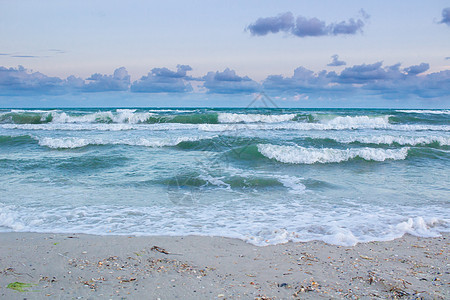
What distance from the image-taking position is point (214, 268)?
3.59 m

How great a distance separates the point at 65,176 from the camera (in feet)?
29.2

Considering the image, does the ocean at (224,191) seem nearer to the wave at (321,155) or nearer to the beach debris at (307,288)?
the wave at (321,155)

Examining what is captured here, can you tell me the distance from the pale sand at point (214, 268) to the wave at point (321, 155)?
647 centimetres

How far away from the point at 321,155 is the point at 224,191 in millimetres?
4998

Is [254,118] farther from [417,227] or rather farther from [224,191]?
Answer: [417,227]

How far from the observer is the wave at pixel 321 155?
11.1 m

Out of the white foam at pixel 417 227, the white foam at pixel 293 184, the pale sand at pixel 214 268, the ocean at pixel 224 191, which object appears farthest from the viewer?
the white foam at pixel 293 184

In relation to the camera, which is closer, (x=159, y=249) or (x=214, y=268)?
(x=214, y=268)

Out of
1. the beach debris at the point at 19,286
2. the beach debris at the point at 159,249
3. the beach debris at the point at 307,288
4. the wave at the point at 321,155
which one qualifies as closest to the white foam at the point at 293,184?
the wave at the point at 321,155

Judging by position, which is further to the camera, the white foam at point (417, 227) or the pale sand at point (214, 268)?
the white foam at point (417, 227)

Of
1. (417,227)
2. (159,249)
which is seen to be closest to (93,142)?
(159,249)

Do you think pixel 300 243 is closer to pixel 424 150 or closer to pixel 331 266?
pixel 331 266

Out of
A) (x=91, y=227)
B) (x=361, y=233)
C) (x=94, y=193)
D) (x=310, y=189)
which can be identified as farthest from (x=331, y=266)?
(x=94, y=193)

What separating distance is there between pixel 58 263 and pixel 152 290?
1392 millimetres
